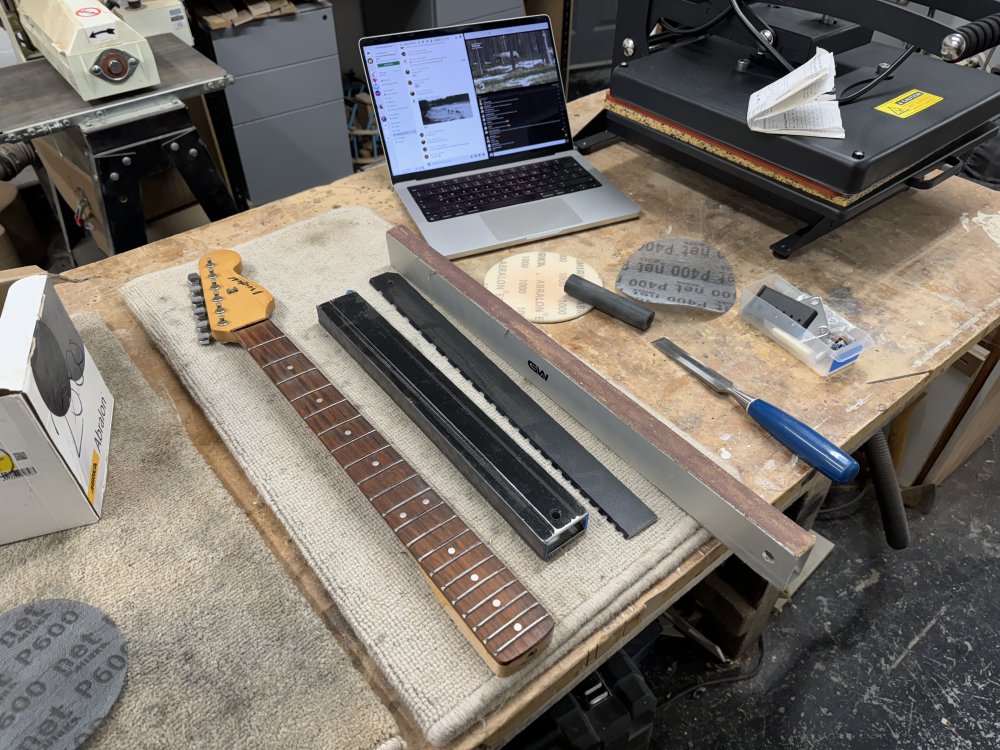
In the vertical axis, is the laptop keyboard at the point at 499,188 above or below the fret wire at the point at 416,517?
above

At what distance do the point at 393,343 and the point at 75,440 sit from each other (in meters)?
0.33

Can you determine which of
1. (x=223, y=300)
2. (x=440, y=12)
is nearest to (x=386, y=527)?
(x=223, y=300)

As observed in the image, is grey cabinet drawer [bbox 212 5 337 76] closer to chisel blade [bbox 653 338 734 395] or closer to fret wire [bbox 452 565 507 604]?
chisel blade [bbox 653 338 734 395]

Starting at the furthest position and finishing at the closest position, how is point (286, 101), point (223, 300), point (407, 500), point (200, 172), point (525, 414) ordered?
1. point (286, 101)
2. point (200, 172)
3. point (223, 300)
4. point (525, 414)
5. point (407, 500)

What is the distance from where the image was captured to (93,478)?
2.02 ft

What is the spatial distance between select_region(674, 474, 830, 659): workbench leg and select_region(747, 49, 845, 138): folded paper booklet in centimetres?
49

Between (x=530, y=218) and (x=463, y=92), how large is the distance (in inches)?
9.3

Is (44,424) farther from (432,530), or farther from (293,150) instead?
(293,150)

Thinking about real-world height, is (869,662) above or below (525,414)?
below

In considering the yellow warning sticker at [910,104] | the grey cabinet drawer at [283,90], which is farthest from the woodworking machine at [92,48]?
the yellow warning sticker at [910,104]

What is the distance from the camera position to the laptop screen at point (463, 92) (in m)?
1.01

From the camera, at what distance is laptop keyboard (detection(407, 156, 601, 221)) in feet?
3.30

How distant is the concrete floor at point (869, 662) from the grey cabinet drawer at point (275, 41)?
1.83 metres

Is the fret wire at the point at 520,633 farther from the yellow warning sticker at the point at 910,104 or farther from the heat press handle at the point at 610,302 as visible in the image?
the yellow warning sticker at the point at 910,104
